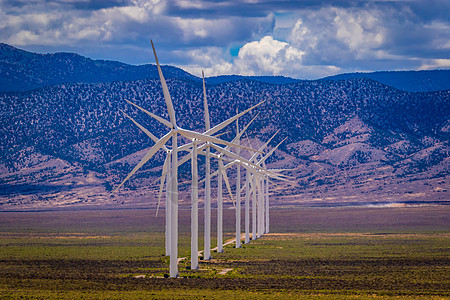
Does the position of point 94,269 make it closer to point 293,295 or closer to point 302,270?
point 302,270

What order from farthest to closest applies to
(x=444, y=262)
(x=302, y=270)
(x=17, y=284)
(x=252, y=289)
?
(x=444, y=262) < (x=302, y=270) < (x=17, y=284) < (x=252, y=289)

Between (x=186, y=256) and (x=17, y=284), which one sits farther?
(x=186, y=256)

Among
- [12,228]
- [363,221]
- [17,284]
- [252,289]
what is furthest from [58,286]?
[363,221]

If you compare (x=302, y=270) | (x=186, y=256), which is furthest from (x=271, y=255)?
(x=302, y=270)

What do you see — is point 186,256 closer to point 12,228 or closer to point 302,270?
point 302,270

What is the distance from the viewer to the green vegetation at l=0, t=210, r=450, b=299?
51438 millimetres

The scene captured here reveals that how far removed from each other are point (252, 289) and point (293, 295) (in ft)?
12.7

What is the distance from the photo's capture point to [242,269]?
219 ft

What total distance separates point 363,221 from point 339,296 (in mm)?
109142

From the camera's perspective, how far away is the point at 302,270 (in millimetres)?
66625

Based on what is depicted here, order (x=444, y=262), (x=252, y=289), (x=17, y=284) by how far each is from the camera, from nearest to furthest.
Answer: (x=252, y=289), (x=17, y=284), (x=444, y=262)

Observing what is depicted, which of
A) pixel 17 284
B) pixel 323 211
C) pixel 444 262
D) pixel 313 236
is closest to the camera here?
pixel 17 284

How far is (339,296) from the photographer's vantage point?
4906cm

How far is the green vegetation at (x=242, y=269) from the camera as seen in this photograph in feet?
169
